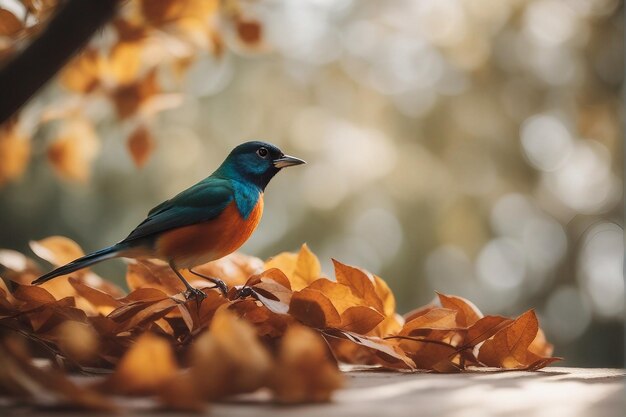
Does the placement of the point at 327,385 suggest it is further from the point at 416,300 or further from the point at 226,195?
the point at 416,300

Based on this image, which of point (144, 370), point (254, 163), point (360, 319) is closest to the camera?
point (144, 370)

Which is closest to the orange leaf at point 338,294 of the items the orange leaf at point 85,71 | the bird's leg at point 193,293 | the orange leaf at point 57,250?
the bird's leg at point 193,293

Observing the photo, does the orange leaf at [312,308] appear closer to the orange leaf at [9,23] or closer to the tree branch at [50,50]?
the tree branch at [50,50]

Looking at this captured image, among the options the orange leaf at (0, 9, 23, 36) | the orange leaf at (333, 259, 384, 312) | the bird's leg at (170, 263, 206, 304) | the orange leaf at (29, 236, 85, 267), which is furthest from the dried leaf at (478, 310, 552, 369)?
the orange leaf at (0, 9, 23, 36)

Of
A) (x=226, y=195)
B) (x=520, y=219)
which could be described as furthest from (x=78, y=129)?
(x=520, y=219)

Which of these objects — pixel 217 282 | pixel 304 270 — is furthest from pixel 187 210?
pixel 304 270

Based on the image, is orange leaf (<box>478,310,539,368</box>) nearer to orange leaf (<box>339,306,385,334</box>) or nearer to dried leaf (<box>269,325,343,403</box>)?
orange leaf (<box>339,306,385,334</box>)

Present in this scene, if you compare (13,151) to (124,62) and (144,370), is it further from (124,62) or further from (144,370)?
(144,370)
